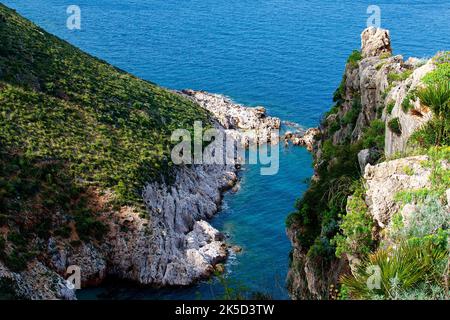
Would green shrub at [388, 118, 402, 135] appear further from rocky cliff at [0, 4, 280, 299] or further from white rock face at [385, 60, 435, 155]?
rocky cliff at [0, 4, 280, 299]

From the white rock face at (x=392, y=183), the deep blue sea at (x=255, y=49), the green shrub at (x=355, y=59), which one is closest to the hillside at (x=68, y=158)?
the deep blue sea at (x=255, y=49)

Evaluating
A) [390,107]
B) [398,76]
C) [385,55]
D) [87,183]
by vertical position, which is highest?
[385,55]

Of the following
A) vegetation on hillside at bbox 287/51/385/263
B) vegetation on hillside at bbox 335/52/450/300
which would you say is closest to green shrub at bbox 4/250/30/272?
vegetation on hillside at bbox 287/51/385/263

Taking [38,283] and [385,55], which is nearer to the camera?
[38,283]

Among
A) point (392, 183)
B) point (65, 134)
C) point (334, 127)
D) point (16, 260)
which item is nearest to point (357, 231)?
point (392, 183)

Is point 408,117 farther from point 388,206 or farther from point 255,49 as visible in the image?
point 255,49
